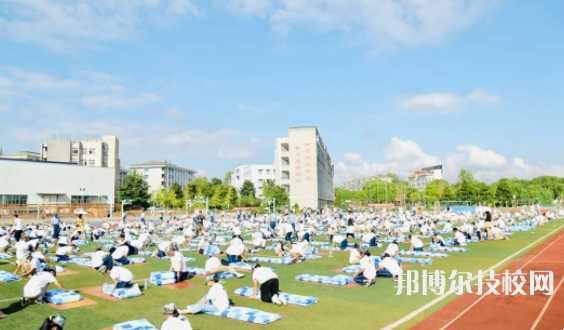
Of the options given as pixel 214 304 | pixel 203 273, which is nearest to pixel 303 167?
pixel 203 273

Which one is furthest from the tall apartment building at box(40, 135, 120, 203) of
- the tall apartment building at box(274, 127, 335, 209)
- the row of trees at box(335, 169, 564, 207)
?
the row of trees at box(335, 169, 564, 207)

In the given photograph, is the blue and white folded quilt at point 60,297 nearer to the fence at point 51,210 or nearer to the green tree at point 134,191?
the fence at point 51,210

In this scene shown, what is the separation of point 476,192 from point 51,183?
266 ft

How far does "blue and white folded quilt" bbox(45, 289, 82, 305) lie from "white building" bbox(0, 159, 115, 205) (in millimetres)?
56816

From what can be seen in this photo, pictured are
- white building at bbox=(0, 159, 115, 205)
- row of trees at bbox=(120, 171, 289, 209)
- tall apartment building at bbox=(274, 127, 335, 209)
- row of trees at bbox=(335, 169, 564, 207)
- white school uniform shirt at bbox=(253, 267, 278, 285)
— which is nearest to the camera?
white school uniform shirt at bbox=(253, 267, 278, 285)

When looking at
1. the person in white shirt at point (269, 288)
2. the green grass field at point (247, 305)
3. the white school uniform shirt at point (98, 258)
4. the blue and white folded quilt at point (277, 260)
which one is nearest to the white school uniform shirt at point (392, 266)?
the green grass field at point (247, 305)

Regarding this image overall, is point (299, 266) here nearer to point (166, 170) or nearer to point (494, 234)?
point (494, 234)

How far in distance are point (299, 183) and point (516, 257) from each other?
5421 cm

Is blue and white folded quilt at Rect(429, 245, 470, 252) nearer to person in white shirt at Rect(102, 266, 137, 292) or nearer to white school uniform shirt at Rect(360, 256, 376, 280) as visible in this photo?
white school uniform shirt at Rect(360, 256, 376, 280)

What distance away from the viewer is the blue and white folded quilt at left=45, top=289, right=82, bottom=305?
370 inches

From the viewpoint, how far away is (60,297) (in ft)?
31.2

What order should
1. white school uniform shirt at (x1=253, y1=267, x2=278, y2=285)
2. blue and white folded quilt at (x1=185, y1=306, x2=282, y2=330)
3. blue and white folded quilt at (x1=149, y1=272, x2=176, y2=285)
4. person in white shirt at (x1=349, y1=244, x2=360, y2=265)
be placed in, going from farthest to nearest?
person in white shirt at (x1=349, y1=244, x2=360, y2=265) → blue and white folded quilt at (x1=149, y1=272, x2=176, y2=285) → white school uniform shirt at (x1=253, y1=267, x2=278, y2=285) → blue and white folded quilt at (x1=185, y1=306, x2=282, y2=330)

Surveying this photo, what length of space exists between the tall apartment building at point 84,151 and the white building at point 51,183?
21.9 meters

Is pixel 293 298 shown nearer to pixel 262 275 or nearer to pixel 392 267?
pixel 262 275
